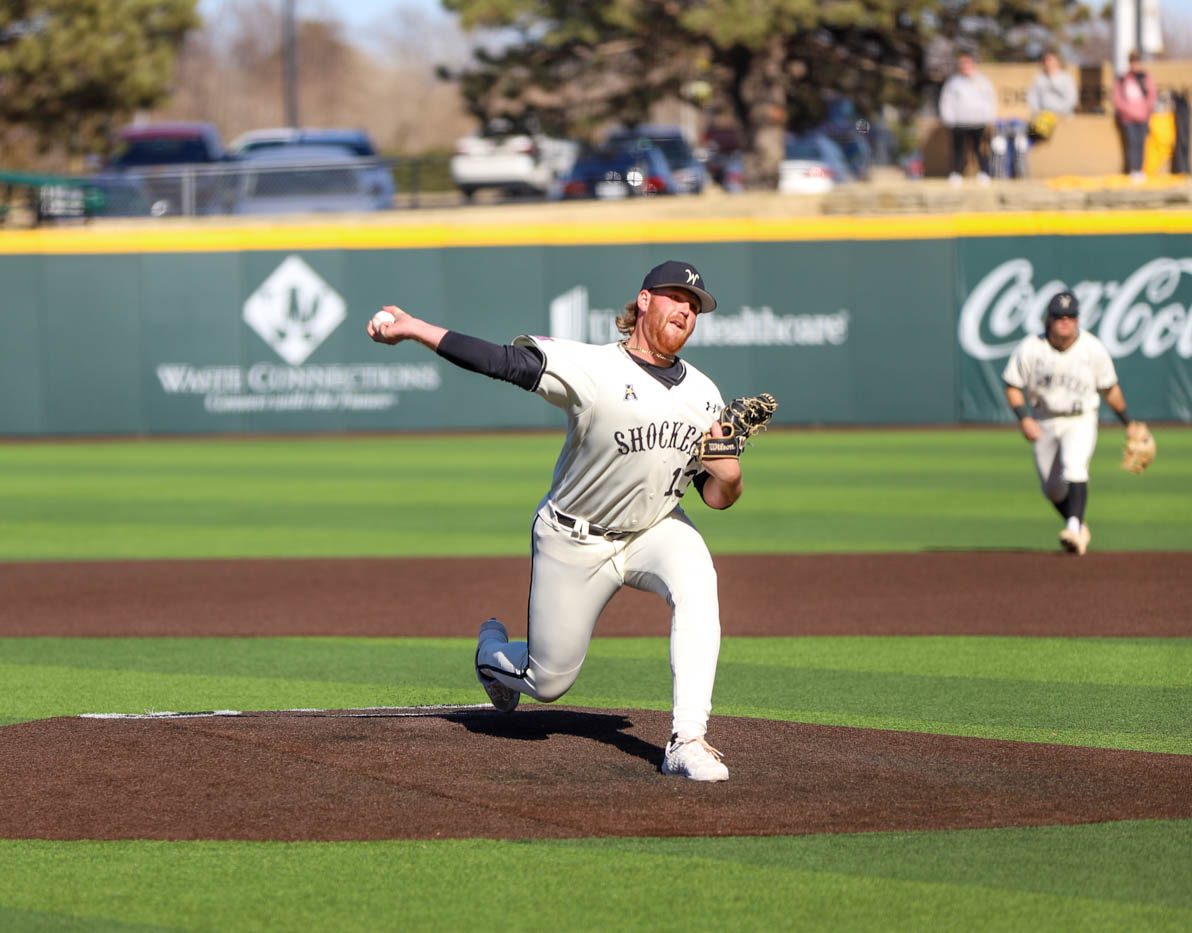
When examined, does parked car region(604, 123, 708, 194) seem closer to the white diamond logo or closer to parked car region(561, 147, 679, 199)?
parked car region(561, 147, 679, 199)

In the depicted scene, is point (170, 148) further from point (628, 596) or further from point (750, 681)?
point (750, 681)

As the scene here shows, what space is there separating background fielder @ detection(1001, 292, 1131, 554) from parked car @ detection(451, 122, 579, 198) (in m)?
21.2

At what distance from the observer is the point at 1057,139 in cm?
2791

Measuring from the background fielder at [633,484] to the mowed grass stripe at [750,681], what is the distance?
1385 mm

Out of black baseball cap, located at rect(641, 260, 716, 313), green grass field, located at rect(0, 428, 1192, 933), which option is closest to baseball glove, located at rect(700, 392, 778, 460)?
black baseball cap, located at rect(641, 260, 716, 313)

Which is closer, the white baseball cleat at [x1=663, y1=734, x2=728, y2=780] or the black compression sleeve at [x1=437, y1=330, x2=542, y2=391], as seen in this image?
the black compression sleeve at [x1=437, y1=330, x2=542, y2=391]

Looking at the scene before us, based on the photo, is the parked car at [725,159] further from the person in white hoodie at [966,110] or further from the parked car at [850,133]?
the person in white hoodie at [966,110]

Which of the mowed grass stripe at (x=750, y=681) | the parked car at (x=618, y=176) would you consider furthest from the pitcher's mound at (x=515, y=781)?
the parked car at (x=618, y=176)

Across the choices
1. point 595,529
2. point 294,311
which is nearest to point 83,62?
point 294,311

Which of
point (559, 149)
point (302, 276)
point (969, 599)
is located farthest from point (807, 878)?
point (559, 149)

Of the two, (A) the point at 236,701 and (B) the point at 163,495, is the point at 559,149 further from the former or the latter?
(A) the point at 236,701

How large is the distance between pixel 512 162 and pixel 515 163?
0.11 metres

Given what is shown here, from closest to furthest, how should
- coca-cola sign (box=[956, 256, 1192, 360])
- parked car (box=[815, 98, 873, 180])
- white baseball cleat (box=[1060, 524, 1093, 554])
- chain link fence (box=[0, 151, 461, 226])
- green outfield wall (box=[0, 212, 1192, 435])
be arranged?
white baseball cleat (box=[1060, 524, 1093, 554]) → coca-cola sign (box=[956, 256, 1192, 360]) → green outfield wall (box=[0, 212, 1192, 435]) → chain link fence (box=[0, 151, 461, 226]) → parked car (box=[815, 98, 873, 180])

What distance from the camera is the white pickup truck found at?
33375 mm
